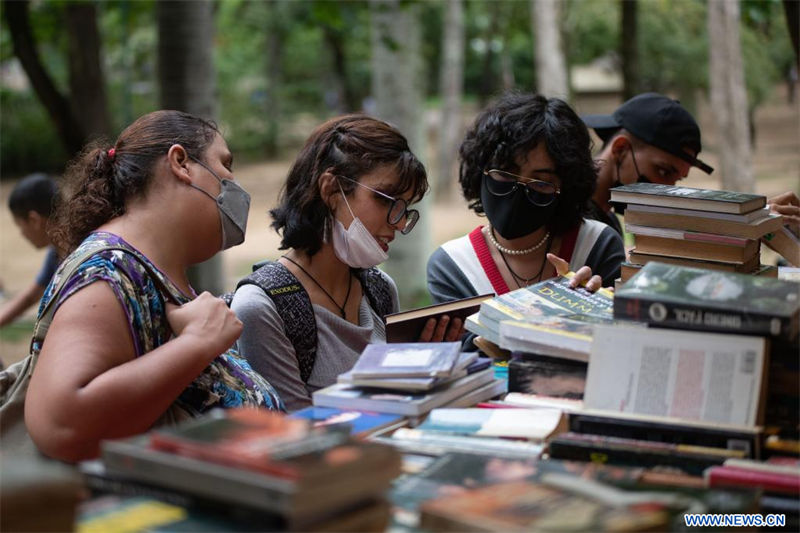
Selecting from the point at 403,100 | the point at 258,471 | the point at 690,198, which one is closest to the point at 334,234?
the point at 690,198

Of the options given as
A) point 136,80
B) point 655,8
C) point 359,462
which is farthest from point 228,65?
point 359,462

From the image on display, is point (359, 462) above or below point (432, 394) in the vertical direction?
above

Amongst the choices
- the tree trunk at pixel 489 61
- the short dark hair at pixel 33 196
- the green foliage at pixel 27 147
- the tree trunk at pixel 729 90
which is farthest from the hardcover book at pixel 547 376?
the green foliage at pixel 27 147

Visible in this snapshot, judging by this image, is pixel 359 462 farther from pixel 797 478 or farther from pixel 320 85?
pixel 320 85

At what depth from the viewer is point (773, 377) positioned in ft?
7.43

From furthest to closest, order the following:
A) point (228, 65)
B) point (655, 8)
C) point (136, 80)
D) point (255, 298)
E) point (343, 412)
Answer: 1. point (136, 80)
2. point (228, 65)
3. point (655, 8)
4. point (255, 298)
5. point (343, 412)

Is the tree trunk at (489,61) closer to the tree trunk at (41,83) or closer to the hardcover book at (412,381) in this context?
the tree trunk at (41,83)

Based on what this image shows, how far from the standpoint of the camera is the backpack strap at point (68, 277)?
8.41 ft

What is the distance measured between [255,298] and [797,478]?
171 centimetres

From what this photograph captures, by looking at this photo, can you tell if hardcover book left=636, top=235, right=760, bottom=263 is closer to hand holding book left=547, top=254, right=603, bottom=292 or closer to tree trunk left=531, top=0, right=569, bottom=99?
hand holding book left=547, top=254, right=603, bottom=292

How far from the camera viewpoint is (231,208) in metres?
2.98

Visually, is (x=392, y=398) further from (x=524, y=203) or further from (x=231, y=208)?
(x=524, y=203)

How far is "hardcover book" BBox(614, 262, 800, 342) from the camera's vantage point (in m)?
2.17

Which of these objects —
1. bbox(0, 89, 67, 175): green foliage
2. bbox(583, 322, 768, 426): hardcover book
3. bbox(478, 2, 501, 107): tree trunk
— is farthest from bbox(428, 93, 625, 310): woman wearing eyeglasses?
bbox(0, 89, 67, 175): green foliage
